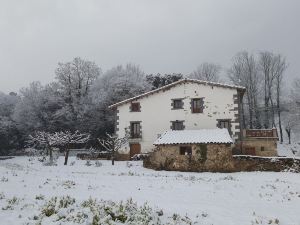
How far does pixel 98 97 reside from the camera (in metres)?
51.3

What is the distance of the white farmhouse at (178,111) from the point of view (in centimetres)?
3628

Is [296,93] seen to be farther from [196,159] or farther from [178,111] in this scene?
[196,159]

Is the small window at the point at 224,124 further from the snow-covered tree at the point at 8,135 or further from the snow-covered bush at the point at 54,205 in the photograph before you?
the snow-covered tree at the point at 8,135

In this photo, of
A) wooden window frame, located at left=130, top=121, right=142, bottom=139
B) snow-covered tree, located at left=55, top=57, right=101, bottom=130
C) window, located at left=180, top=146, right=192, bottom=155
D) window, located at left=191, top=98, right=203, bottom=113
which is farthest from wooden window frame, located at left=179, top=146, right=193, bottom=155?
snow-covered tree, located at left=55, top=57, right=101, bottom=130

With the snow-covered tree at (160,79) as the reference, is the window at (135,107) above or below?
below

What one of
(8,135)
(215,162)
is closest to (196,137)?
(215,162)

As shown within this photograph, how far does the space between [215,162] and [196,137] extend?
11.2 ft

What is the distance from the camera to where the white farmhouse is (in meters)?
36.3

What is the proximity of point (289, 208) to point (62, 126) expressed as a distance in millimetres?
44863

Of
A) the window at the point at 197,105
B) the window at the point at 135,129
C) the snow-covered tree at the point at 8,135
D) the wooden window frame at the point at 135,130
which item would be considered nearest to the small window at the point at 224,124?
the window at the point at 197,105

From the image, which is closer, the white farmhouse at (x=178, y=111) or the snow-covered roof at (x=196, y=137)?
the snow-covered roof at (x=196, y=137)

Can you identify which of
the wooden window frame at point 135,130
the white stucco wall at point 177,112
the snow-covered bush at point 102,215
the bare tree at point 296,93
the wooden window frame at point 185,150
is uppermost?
the bare tree at point 296,93

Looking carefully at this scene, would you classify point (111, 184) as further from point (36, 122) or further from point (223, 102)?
point (36, 122)

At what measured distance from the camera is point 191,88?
38000mm
